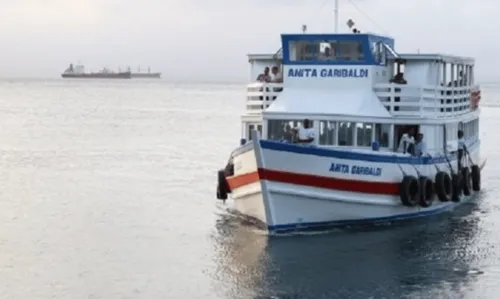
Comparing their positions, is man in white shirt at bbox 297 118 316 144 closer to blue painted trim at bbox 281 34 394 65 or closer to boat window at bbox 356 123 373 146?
boat window at bbox 356 123 373 146

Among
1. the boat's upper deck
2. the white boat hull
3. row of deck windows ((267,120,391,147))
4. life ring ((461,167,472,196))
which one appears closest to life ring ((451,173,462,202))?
life ring ((461,167,472,196))

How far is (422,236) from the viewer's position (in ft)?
83.5

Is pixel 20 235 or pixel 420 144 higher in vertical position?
pixel 420 144

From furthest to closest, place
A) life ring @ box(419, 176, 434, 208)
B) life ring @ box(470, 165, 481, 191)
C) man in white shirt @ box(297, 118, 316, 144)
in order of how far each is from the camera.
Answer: life ring @ box(470, 165, 481, 191) < life ring @ box(419, 176, 434, 208) < man in white shirt @ box(297, 118, 316, 144)

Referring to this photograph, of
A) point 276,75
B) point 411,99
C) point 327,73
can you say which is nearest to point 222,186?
point 276,75

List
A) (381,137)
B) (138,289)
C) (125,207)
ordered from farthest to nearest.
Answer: (125,207)
(381,137)
(138,289)

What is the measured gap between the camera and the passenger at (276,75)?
27.9m

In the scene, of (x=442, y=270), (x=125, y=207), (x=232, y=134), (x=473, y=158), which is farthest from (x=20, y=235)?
(x=232, y=134)

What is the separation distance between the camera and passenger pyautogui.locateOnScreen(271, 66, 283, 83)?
27.9 m

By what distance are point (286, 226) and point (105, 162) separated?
2147 cm

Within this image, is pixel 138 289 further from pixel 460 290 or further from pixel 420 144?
pixel 420 144

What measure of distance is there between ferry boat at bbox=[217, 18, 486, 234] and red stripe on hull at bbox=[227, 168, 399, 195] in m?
0.02

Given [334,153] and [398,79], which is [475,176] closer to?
[398,79]

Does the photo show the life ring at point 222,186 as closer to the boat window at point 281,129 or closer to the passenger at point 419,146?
the boat window at point 281,129
